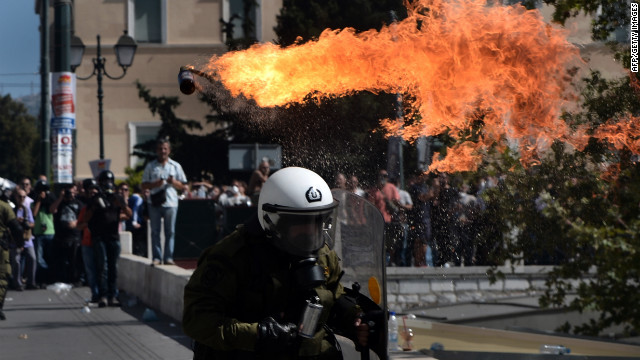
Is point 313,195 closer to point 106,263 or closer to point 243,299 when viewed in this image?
point 243,299

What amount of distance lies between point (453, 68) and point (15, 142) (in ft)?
219

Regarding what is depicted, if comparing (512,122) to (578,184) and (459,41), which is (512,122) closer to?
(459,41)

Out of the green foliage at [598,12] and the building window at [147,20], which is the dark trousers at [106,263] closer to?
the green foliage at [598,12]

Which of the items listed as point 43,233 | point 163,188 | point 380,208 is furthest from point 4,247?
point 43,233

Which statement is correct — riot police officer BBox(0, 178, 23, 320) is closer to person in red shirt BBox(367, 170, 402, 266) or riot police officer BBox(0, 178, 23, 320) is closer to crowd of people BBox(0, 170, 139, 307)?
crowd of people BBox(0, 170, 139, 307)

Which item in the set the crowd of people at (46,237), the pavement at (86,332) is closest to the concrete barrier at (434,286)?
the pavement at (86,332)

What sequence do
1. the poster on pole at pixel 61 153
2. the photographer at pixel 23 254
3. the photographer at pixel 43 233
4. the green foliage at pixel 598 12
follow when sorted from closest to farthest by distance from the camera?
the green foliage at pixel 598 12, the poster on pole at pixel 61 153, the photographer at pixel 23 254, the photographer at pixel 43 233

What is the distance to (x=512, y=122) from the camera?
26.8ft

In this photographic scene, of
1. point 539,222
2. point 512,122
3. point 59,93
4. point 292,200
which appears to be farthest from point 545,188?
point 59,93

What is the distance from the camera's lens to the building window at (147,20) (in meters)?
36.2

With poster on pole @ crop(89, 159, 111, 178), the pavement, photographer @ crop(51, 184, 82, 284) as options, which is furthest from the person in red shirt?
poster on pole @ crop(89, 159, 111, 178)

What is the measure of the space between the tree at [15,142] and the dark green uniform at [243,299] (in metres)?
68.8

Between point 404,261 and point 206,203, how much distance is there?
18.2ft

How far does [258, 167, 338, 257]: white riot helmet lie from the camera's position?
3951 millimetres
